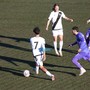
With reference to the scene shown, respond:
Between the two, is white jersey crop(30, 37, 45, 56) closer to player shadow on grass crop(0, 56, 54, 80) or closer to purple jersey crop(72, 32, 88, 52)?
player shadow on grass crop(0, 56, 54, 80)

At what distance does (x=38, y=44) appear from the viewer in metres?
12.3

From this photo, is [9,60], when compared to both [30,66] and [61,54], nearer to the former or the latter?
[30,66]

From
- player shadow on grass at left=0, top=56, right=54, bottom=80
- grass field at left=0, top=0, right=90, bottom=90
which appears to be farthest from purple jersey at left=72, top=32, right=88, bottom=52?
player shadow on grass at left=0, top=56, right=54, bottom=80

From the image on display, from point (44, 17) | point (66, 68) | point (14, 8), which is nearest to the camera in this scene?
point (66, 68)

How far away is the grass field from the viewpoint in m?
12.5

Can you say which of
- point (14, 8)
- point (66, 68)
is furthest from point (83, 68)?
point (14, 8)

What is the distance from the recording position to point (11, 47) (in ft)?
56.5

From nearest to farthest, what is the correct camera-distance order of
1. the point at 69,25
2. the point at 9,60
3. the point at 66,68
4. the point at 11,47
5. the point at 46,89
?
1. the point at 46,89
2. the point at 66,68
3. the point at 9,60
4. the point at 11,47
5. the point at 69,25

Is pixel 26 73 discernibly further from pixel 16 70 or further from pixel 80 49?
pixel 80 49

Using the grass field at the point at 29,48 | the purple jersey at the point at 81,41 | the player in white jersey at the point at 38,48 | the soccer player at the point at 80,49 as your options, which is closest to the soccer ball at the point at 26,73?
the grass field at the point at 29,48

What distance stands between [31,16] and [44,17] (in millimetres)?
1083

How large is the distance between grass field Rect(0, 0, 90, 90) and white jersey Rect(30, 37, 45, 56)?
3.83 ft

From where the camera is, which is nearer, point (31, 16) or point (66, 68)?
point (66, 68)

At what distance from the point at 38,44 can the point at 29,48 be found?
4732 millimetres
